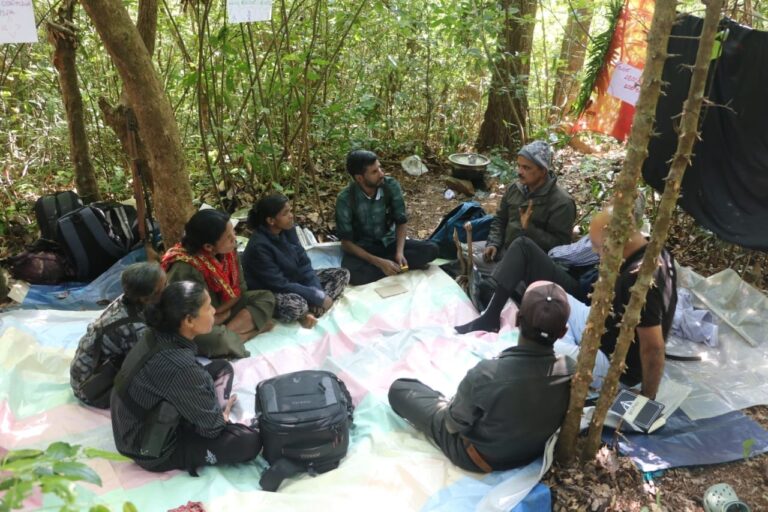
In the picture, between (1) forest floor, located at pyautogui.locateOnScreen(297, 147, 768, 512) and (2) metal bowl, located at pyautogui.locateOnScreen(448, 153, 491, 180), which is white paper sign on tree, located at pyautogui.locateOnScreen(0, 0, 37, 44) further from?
(2) metal bowl, located at pyautogui.locateOnScreen(448, 153, 491, 180)

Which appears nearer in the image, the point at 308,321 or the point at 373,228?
the point at 308,321

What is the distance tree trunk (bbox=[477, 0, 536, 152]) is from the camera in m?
5.96

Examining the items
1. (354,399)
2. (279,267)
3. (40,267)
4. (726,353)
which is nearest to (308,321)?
(279,267)

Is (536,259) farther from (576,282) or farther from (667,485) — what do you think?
(667,485)

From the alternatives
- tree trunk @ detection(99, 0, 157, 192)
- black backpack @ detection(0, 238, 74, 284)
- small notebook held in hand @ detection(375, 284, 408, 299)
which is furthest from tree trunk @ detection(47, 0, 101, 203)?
small notebook held in hand @ detection(375, 284, 408, 299)

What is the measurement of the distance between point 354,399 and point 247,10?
2.33m

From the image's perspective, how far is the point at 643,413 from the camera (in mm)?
2562

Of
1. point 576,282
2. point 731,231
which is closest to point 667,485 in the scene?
point 576,282

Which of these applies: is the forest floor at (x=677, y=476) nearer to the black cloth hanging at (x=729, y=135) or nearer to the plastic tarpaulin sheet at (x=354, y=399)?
the plastic tarpaulin sheet at (x=354, y=399)

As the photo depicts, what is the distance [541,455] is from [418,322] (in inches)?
56.7

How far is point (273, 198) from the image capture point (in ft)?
11.6

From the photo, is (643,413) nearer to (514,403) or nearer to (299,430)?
(514,403)

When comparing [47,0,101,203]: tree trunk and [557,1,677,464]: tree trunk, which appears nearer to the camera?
[557,1,677,464]: tree trunk

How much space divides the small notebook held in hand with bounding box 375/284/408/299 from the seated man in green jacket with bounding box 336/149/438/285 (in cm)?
16
